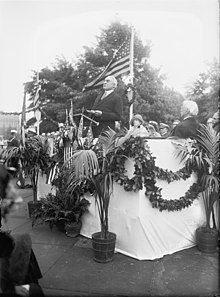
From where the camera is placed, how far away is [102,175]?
10.8 ft

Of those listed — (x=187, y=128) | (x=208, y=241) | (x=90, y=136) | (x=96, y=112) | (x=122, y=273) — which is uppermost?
(x=96, y=112)

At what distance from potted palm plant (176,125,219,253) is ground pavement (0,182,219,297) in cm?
18

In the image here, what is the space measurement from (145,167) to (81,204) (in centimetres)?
120

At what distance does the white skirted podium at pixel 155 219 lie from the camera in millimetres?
3305

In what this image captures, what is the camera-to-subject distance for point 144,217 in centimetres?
330

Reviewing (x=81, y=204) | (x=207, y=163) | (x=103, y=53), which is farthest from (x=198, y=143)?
(x=103, y=53)

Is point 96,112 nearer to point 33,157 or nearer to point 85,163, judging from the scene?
point 85,163

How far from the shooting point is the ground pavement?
2.64 meters

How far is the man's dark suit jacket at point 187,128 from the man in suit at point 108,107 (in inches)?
31.9

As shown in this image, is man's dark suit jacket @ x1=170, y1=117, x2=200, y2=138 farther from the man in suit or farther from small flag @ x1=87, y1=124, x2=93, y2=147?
small flag @ x1=87, y1=124, x2=93, y2=147

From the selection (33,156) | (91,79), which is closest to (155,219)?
(33,156)

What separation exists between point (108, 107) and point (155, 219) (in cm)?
157

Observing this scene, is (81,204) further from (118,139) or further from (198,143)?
(198,143)

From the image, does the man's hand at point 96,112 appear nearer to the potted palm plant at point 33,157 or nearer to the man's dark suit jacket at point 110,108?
the man's dark suit jacket at point 110,108
